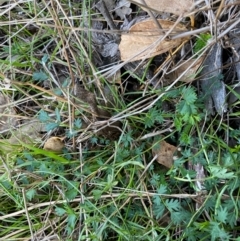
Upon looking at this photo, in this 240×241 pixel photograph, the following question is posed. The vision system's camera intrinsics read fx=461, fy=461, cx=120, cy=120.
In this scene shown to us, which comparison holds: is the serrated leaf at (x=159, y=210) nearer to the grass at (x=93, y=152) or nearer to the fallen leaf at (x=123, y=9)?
the grass at (x=93, y=152)

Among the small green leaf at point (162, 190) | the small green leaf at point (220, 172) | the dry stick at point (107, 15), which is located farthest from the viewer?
the dry stick at point (107, 15)

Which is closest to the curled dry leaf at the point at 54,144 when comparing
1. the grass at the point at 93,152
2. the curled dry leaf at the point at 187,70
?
the grass at the point at 93,152

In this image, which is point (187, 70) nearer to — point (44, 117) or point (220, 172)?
point (220, 172)

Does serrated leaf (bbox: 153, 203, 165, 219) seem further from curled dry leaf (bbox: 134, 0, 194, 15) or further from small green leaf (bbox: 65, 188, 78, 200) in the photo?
curled dry leaf (bbox: 134, 0, 194, 15)

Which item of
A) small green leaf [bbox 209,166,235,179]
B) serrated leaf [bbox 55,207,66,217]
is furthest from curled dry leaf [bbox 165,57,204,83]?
serrated leaf [bbox 55,207,66,217]

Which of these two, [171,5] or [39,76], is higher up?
[171,5]

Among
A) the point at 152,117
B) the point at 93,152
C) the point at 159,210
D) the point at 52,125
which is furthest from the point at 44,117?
the point at 159,210

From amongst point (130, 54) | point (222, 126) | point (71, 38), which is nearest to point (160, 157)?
point (222, 126)
